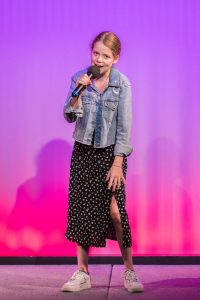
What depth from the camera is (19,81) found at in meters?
4.15

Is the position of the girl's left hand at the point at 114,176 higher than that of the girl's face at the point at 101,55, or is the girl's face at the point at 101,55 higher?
the girl's face at the point at 101,55

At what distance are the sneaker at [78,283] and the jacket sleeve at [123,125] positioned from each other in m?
0.66

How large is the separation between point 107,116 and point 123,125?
92 millimetres

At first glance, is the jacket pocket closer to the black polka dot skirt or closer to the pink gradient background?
the black polka dot skirt

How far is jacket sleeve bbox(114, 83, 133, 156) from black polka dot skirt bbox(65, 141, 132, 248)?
7cm

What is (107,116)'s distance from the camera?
125 inches

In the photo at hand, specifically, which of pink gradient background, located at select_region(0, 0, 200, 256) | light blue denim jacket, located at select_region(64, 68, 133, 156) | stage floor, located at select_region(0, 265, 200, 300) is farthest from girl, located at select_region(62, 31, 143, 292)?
pink gradient background, located at select_region(0, 0, 200, 256)

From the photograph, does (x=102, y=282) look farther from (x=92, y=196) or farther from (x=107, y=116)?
(x=107, y=116)

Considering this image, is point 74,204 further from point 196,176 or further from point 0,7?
point 0,7

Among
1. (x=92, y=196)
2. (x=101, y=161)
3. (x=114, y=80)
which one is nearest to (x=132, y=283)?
(x=92, y=196)

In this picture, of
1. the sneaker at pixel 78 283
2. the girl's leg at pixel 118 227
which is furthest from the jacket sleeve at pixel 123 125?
the sneaker at pixel 78 283

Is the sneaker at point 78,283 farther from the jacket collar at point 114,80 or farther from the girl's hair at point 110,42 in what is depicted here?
the girl's hair at point 110,42

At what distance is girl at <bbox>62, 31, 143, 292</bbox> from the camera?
3156 mm

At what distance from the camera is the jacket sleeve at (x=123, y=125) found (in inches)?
124
